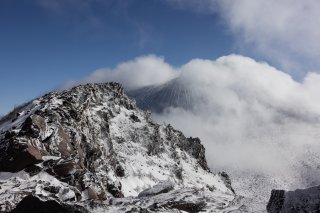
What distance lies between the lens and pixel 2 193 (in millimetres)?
62656

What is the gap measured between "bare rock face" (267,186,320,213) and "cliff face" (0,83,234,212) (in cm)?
1925

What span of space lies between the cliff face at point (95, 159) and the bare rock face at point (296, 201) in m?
19.2

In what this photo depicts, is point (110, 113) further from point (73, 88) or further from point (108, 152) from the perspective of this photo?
point (108, 152)

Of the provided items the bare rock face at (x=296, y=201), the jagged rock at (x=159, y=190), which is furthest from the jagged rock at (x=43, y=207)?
the jagged rock at (x=159, y=190)

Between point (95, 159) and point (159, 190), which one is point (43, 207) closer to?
Result: point (159, 190)

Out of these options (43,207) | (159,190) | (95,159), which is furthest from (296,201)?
(95,159)

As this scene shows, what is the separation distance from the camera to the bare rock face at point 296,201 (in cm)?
4191

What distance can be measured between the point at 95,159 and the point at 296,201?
2547 inches

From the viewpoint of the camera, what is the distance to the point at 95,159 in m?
102

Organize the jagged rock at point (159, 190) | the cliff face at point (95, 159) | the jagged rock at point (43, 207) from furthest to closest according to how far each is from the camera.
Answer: the jagged rock at point (159, 190) → the cliff face at point (95, 159) → the jagged rock at point (43, 207)

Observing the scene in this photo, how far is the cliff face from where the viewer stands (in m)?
67.6

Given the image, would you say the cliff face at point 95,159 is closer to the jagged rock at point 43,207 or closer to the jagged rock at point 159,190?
the jagged rock at point 159,190

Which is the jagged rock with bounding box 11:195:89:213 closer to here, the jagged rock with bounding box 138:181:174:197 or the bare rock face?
the bare rock face

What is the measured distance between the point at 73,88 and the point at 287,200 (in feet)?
303
